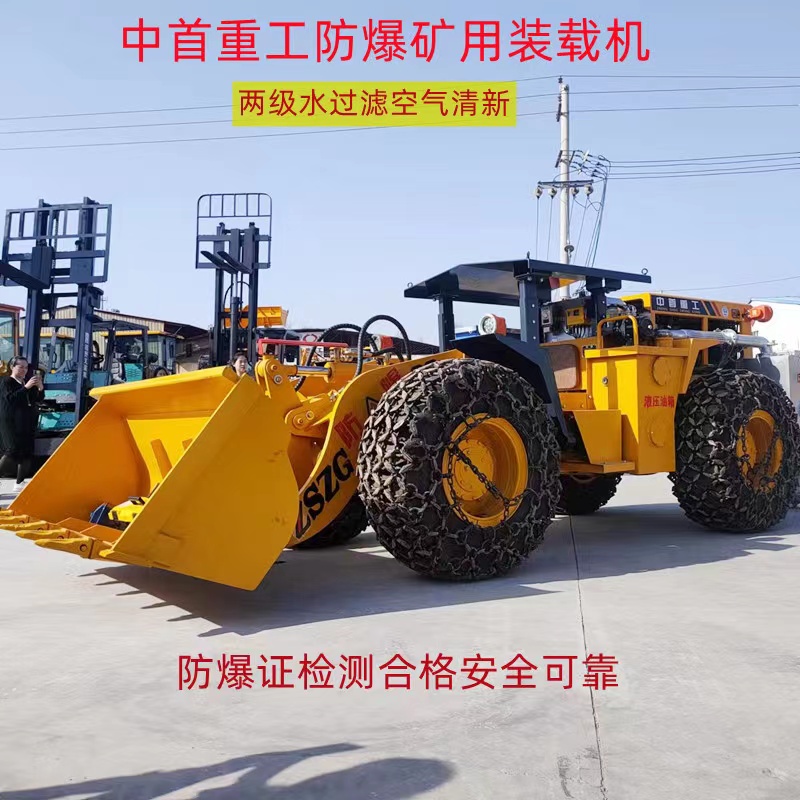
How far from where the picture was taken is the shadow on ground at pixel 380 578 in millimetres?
4301

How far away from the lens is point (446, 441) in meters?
4.78

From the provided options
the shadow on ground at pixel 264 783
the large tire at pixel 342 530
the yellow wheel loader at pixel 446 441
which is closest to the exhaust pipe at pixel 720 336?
the yellow wheel loader at pixel 446 441

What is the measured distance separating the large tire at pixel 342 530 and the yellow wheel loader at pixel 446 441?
0.02 metres

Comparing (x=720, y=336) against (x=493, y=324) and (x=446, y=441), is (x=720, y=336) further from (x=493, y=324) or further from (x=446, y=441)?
(x=446, y=441)

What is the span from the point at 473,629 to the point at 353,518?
101 inches

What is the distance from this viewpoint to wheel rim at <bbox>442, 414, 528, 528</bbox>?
4863 millimetres

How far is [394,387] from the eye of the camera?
4918 millimetres

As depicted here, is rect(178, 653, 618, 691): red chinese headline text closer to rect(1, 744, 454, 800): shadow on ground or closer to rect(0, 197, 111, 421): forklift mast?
rect(1, 744, 454, 800): shadow on ground

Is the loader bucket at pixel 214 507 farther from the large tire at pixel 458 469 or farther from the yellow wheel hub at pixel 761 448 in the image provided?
the yellow wheel hub at pixel 761 448

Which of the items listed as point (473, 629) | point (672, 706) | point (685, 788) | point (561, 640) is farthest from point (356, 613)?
point (685, 788)

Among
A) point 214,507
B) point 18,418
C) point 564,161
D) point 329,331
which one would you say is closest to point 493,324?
point 329,331

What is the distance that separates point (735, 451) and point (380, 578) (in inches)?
118

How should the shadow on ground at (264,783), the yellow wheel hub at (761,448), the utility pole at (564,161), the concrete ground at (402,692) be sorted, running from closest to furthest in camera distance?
the shadow on ground at (264,783) → the concrete ground at (402,692) → the yellow wheel hub at (761,448) → the utility pole at (564,161)

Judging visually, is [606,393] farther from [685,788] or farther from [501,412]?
[685,788]
